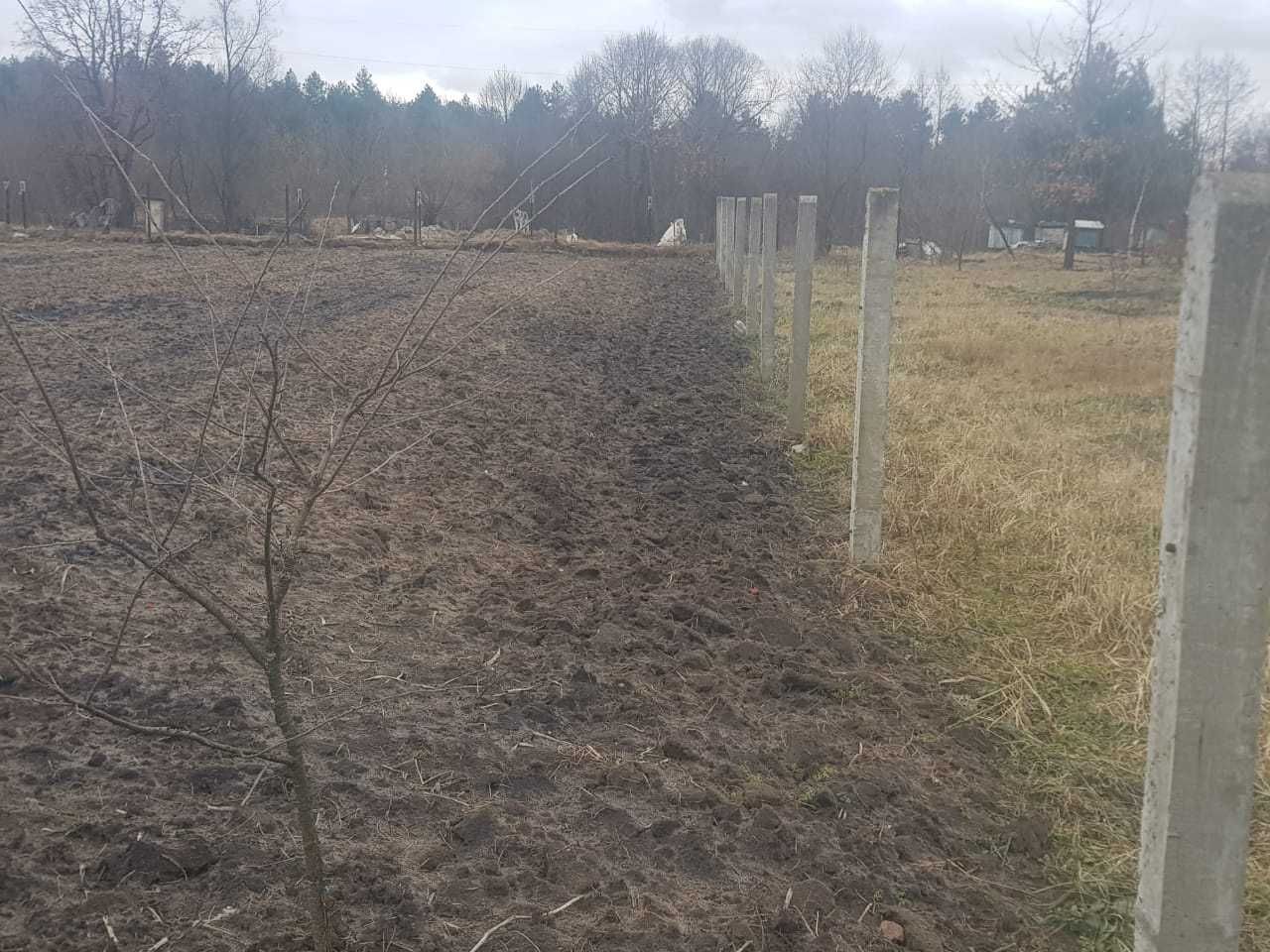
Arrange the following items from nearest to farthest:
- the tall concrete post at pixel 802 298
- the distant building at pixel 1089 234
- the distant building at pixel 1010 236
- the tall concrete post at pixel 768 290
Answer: the tall concrete post at pixel 802 298
the tall concrete post at pixel 768 290
the distant building at pixel 1089 234
the distant building at pixel 1010 236

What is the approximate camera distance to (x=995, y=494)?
614cm

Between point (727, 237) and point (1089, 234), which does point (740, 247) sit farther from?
point (1089, 234)

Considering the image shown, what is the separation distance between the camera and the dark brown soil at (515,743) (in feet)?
8.67

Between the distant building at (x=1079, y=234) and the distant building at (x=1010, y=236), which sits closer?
the distant building at (x=1079, y=234)

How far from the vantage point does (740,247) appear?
15.4 m

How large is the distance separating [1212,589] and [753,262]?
11.3 meters

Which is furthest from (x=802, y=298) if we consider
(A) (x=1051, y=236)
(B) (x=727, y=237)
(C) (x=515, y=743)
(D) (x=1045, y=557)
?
(A) (x=1051, y=236)

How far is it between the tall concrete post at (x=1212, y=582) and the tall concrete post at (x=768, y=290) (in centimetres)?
786

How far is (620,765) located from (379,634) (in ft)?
4.27

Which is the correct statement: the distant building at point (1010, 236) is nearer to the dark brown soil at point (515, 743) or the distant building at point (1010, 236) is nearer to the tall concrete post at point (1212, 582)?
the dark brown soil at point (515, 743)

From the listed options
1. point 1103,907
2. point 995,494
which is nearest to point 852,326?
point 995,494

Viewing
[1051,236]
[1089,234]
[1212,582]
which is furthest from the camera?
[1051,236]

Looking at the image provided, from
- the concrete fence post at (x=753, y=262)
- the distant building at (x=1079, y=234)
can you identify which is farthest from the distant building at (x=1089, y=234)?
the concrete fence post at (x=753, y=262)

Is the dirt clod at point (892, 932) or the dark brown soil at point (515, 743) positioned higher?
the dark brown soil at point (515, 743)
